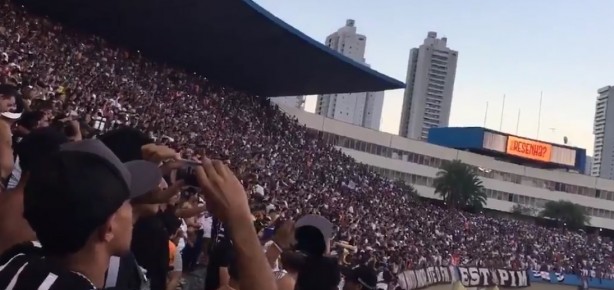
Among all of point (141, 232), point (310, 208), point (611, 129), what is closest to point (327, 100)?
point (611, 129)

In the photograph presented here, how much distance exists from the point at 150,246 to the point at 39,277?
6.43 ft

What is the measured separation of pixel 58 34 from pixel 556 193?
5813 cm

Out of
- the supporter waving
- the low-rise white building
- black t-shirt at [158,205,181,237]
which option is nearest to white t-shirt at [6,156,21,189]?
black t-shirt at [158,205,181,237]

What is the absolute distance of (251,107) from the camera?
29000 millimetres

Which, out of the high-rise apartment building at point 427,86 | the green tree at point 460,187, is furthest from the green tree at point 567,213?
the high-rise apartment building at point 427,86

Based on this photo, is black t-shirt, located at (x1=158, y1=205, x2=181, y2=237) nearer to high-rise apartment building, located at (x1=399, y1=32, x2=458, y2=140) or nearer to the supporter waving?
the supporter waving

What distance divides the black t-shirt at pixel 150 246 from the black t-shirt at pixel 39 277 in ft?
5.97

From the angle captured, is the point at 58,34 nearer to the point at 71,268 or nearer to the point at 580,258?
the point at 71,268

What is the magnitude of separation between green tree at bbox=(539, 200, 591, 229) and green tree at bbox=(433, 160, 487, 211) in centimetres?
869

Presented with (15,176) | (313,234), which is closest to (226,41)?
(15,176)

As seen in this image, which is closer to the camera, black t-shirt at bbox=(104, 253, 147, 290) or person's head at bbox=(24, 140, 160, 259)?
person's head at bbox=(24, 140, 160, 259)

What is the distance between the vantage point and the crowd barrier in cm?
2247

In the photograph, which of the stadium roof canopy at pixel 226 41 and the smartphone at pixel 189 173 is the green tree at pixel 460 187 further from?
the smartphone at pixel 189 173

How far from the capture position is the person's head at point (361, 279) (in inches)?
164
